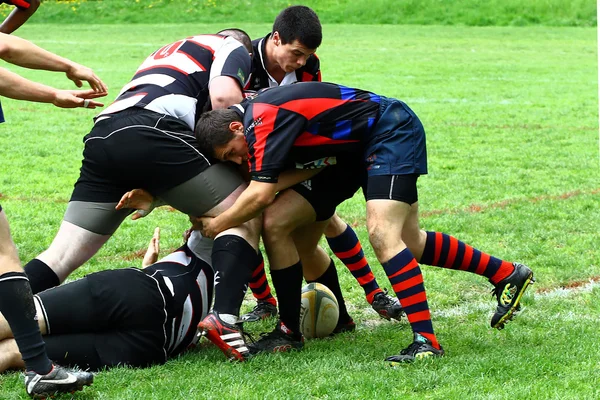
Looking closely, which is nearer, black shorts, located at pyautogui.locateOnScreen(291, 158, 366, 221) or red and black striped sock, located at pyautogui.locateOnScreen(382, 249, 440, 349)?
red and black striped sock, located at pyautogui.locateOnScreen(382, 249, 440, 349)

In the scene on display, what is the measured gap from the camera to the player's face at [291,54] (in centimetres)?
518

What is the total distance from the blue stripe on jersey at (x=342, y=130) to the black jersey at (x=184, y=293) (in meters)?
0.95

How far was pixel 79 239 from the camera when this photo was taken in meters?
4.86

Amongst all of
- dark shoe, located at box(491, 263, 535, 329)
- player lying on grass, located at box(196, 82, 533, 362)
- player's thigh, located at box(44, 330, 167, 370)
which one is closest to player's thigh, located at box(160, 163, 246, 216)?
player lying on grass, located at box(196, 82, 533, 362)

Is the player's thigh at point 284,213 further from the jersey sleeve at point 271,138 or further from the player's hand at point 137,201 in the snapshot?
the player's hand at point 137,201

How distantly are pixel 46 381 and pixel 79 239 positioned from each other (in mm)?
1360

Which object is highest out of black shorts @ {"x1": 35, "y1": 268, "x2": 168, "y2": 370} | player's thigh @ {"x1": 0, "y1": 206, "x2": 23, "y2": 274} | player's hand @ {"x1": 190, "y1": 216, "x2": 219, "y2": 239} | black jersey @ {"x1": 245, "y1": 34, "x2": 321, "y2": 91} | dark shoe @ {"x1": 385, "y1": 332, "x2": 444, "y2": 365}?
black jersey @ {"x1": 245, "y1": 34, "x2": 321, "y2": 91}

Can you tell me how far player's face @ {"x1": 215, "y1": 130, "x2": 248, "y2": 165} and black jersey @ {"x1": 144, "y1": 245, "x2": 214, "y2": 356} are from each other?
541mm

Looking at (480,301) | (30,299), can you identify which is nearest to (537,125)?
(480,301)

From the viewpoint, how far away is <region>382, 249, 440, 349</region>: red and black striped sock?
441 centimetres

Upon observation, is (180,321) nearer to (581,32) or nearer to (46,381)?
(46,381)

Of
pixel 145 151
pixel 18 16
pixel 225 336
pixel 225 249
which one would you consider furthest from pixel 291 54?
pixel 18 16

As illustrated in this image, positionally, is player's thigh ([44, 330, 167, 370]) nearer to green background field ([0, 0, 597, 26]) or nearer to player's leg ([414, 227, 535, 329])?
player's leg ([414, 227, 535, 329])

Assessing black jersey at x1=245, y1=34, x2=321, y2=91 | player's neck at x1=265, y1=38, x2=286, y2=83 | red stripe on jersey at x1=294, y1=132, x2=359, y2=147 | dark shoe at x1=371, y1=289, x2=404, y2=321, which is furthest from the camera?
black jersey at x1=245, y1=34, x2=321, y2=91
